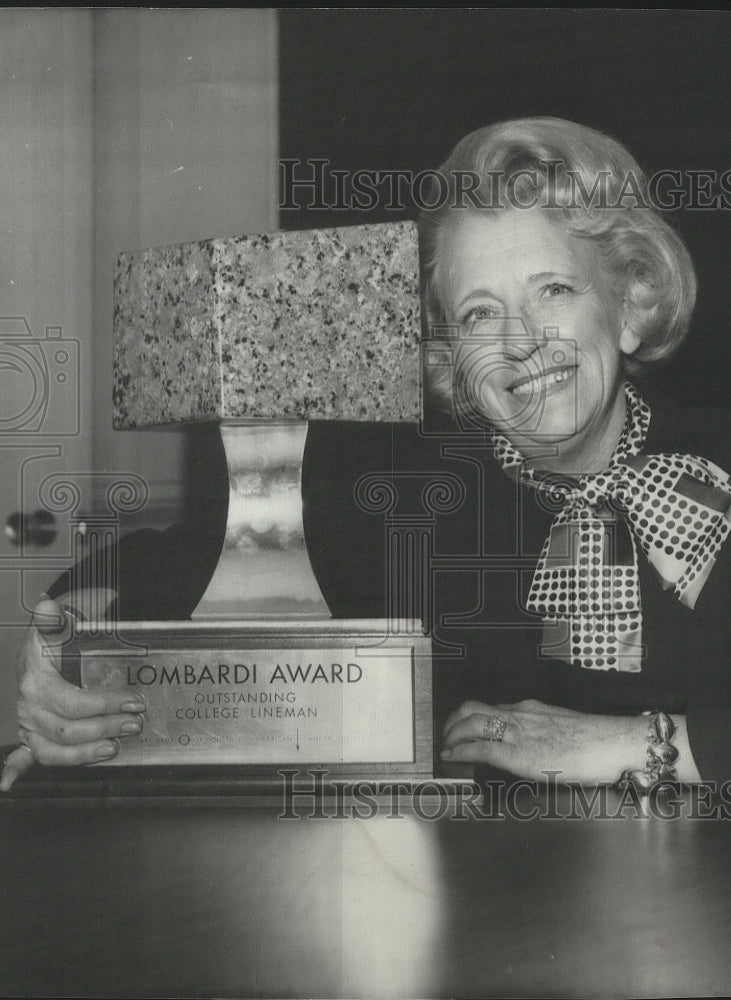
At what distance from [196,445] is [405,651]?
0.44 metres

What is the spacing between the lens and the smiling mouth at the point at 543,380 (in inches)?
76.7

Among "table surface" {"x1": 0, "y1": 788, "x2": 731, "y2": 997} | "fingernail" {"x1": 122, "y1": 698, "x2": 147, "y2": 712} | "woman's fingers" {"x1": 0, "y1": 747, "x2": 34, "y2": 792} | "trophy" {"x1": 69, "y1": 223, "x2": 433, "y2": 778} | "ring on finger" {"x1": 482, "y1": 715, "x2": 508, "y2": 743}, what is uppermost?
"trophy" {"x1": 69, "y1": 223, "x2": 433, "y2": 778}

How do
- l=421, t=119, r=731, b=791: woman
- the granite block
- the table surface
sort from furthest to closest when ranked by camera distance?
l=421, t=119, r=731, b=791: woman → the granite block → the table surface

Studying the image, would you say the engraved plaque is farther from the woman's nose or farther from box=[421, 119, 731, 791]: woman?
the woman's nose

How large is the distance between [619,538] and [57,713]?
34.8 inches

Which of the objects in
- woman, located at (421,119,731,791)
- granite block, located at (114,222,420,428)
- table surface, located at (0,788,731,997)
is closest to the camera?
table surface, located at (0,788,731,997)

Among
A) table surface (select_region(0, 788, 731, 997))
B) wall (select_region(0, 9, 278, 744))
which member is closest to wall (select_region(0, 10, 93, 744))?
wall (select_region(0, 9, 278, 744))

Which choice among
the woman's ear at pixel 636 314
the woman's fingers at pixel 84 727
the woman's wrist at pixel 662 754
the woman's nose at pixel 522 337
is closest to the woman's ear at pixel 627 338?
the woman's ear at pixel 636 314

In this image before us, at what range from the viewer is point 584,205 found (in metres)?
1.95

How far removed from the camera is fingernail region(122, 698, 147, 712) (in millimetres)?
1869

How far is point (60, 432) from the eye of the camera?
1.95m

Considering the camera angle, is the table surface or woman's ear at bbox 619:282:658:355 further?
woman's ear at bbox 619:282:658:355

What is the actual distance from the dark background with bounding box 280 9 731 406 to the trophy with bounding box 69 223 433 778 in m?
0.17

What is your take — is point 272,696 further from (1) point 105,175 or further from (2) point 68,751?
(1) point 105,175
